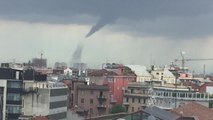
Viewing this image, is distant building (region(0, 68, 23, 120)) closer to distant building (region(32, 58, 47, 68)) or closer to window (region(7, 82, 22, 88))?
window (region(7, 82, 22, 88))

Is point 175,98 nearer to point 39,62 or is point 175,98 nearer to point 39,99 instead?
point 39,99

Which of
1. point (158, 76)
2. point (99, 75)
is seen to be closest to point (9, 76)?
point (99, 75)

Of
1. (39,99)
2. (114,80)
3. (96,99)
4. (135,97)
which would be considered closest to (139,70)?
(114,80)

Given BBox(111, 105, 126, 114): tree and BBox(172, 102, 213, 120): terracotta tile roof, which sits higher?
BBox(172, 102, 213, 120): terracotta tile roof

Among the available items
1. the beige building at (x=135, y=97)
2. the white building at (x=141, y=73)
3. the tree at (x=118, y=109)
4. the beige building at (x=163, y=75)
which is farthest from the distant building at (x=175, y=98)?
the beige building at (x=163, y=75)

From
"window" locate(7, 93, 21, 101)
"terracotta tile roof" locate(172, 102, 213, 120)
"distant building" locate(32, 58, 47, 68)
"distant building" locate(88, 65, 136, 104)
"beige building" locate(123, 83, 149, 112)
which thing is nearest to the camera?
"terracotta tile roof" locate(172, 102, 213, 120)

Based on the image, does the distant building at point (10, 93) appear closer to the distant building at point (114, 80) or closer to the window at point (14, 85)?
the window at point (14, 85)

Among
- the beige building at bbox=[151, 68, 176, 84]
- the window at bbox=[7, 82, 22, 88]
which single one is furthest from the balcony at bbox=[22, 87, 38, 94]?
the beige building at bbox=[151, 68, 176, 84]
